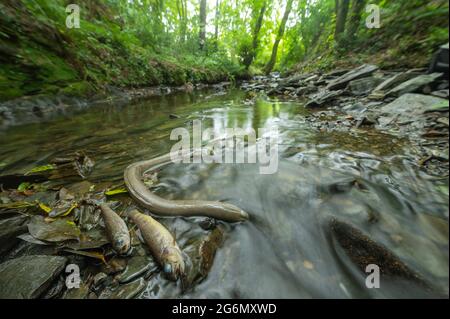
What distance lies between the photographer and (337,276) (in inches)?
53.0

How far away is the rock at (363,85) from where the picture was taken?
4982 mm

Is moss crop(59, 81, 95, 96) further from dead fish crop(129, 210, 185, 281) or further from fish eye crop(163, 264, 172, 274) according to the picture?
fish eye crop(163, 264, 172, 274)

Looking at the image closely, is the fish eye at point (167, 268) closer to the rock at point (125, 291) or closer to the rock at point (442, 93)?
the rock at point (125, 291)

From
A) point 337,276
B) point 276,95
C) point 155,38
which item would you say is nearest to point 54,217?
point 337,276

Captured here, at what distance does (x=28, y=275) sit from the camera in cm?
137

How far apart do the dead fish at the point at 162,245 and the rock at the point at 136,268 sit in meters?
0.07

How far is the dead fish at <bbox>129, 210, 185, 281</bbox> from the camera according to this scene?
4.75ft

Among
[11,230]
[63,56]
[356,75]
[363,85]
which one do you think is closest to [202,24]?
[63,56]

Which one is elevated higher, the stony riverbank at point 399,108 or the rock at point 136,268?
the stony riverbank at point 399,108

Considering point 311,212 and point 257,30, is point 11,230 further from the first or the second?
point 257,30

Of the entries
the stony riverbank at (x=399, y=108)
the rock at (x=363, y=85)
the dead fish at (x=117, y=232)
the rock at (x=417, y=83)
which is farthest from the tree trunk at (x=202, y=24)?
the dead fish at (x=117, y=232)

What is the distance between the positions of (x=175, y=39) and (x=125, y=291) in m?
18.1

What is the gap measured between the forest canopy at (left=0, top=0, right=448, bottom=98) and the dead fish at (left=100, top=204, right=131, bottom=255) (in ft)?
9.03

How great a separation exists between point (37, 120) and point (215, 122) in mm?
4623
